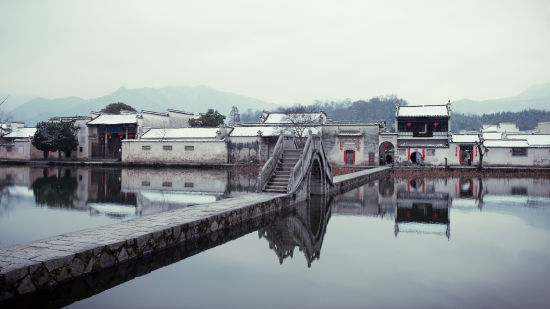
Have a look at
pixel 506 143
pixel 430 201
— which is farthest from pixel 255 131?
pixel 430 201

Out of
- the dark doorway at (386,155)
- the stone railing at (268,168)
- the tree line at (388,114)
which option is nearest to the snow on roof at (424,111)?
the dark doorway at (386,155)

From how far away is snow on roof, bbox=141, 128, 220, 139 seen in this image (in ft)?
154

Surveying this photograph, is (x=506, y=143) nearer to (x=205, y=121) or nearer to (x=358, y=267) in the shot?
(x=205, y=121)

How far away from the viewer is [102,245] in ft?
25.5

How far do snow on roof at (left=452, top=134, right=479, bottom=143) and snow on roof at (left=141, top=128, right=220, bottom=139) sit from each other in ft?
85.1

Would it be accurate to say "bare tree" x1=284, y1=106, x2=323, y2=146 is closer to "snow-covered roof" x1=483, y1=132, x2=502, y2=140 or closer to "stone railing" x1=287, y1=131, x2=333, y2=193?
"snow-covered roof" x1=483, y1=132, x2=502, y2=140

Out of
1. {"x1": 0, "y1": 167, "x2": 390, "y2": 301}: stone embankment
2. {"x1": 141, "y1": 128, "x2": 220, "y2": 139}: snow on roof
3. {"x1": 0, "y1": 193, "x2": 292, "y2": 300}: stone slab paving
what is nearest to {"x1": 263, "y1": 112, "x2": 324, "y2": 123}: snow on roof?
{"x1": 141, "y1": 128, "x2": 220, "y2": 139}: snow on roof

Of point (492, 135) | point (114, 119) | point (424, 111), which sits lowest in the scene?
point (492, 135)

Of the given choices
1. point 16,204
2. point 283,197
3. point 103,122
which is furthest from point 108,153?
point 283,197

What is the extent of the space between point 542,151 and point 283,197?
39.0m

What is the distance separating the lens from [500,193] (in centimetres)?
2300

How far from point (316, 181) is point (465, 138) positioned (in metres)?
30.9

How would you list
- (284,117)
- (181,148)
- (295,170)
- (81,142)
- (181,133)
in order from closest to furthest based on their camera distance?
1. (295,170)
2. (181,148)
3. (181,133)
4. (284,117)
5. (81,142)

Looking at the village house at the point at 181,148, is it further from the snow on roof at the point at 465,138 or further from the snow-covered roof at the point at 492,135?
the snow-covered roof at the point at 492,135
